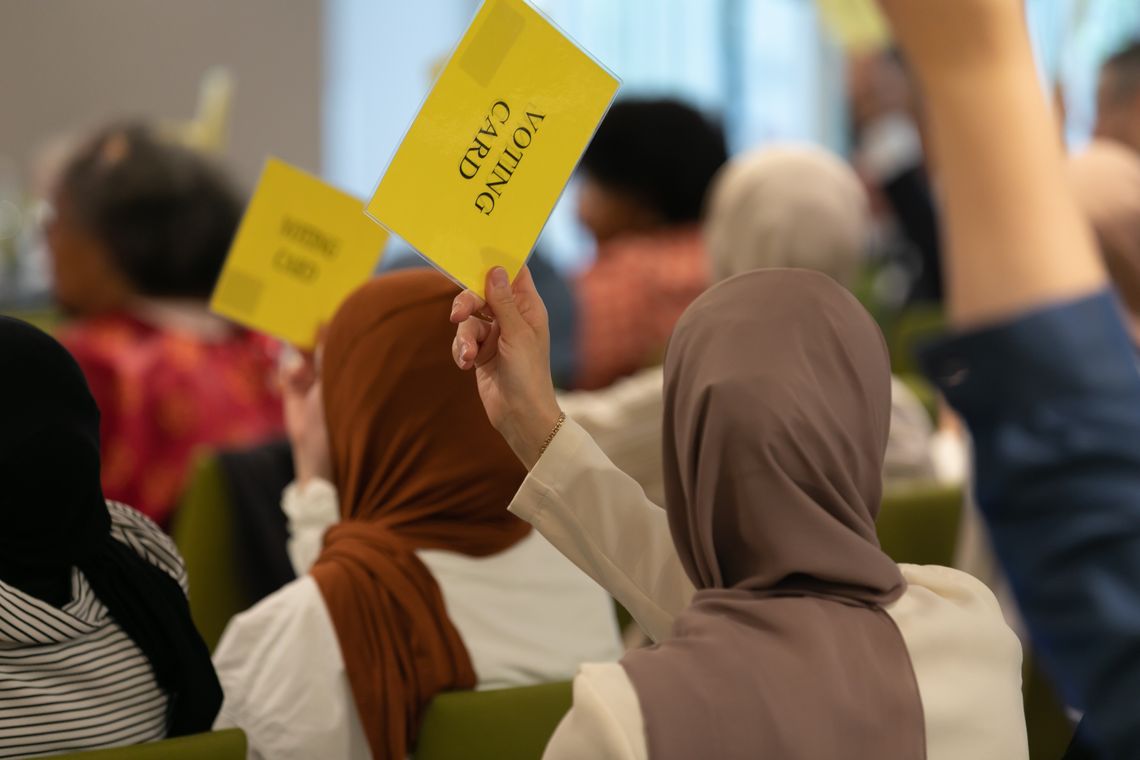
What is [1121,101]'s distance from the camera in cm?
326

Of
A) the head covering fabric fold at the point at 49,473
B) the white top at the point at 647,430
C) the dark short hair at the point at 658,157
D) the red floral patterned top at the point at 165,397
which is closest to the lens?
the head covering fabric fold at the point at 49,473

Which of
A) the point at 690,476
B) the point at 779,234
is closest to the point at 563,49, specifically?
the point at 690,476

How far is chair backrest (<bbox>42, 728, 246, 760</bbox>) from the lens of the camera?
954 mm

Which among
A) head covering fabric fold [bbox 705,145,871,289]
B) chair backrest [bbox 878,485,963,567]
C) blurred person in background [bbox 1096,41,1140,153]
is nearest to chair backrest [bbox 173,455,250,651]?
chair backrest [bbox 878,485,963,567]

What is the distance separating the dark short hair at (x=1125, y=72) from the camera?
10.6ft

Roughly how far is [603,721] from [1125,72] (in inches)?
117

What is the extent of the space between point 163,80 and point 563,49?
23.9ft

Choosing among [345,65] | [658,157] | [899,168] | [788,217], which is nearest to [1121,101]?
[788,217]

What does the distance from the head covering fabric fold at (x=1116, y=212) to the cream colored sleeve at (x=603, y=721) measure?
156cm

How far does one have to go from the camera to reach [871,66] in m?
5.73

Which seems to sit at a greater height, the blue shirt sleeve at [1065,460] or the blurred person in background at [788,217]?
the blue shirt sleeve at [1065,460]

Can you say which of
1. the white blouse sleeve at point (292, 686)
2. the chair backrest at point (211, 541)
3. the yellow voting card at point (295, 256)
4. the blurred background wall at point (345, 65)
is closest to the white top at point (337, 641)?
the white blouse sleeve at point (292, 686)

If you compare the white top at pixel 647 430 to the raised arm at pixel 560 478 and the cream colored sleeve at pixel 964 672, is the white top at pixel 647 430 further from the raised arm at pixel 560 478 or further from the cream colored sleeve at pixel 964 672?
the cream colored sleeve at pixel 964 672

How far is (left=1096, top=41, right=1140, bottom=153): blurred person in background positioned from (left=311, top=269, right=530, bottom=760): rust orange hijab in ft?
7.67
